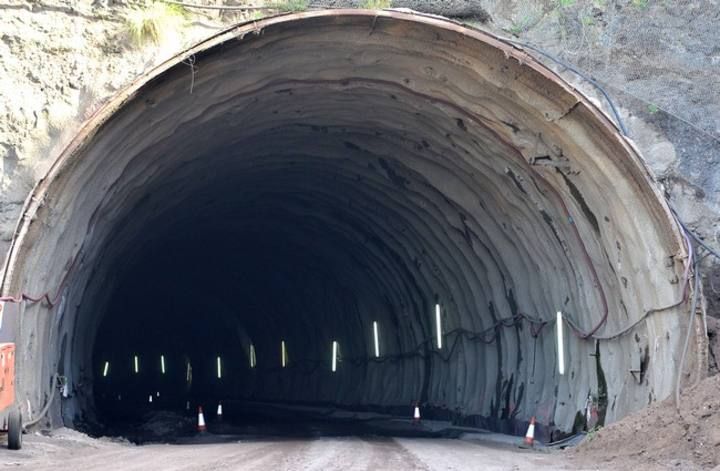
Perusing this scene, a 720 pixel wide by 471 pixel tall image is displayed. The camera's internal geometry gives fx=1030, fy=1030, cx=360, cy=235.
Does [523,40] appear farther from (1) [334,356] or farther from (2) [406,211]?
(1) [334,356]

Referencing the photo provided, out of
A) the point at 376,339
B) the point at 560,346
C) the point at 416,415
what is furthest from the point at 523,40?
the point at 376,339

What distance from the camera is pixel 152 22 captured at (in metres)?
13.7

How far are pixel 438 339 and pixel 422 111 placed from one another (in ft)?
26.0

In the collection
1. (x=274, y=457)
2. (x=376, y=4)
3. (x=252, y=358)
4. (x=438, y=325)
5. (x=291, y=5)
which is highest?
(x=376, y=4)

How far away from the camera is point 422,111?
16219mm

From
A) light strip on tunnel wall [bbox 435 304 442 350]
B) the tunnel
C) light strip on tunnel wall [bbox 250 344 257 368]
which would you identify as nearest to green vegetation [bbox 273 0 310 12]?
the tunnel

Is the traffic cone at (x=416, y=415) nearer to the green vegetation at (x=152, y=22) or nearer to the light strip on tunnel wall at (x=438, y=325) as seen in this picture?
the light strip on tunnel wall at (x=438, y=325)

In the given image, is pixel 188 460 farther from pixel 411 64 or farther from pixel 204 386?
pixel 204 386

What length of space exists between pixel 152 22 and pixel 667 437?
27.4ft

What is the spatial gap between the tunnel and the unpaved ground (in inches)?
51.2

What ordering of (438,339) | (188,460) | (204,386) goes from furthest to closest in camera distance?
→ (204,386)
(438,339)
(188,460)

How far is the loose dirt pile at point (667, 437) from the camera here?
36.0 ft

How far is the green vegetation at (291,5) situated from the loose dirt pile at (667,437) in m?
6.87

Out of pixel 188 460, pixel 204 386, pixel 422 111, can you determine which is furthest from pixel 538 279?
pixel 204 386
